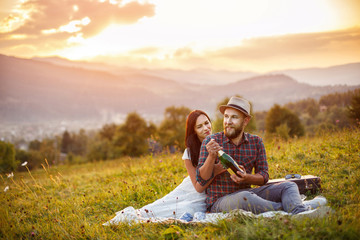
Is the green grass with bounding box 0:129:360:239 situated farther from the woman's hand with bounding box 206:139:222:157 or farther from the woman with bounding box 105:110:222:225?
the woman's hand with bounding box 206:139:222:157

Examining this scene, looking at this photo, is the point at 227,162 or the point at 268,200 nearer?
the point at 227,162

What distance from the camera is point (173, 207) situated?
484 cm

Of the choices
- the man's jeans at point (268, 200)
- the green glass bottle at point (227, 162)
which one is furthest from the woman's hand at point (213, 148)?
the man's jeans at point (268, 200)

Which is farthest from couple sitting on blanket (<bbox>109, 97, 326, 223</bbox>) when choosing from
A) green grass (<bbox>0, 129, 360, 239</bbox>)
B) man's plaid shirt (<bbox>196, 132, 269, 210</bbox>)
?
green grass (<bbox>0, 129, 360, 239</bbox>)

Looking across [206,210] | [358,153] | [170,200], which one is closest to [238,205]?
[206,210]

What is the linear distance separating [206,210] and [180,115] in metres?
Answer: 47.2

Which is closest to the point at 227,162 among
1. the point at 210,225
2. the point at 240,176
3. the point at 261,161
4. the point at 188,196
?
the point at 240,176

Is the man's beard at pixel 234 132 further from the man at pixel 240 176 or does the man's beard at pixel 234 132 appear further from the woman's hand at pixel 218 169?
the woman's hand at pixel 218 169

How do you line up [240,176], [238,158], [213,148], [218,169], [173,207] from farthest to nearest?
[173,207] < [238,158] < [218,169] < [240,176] < [213,148]

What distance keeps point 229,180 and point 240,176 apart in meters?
0.46

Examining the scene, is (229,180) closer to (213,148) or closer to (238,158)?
(238,158)

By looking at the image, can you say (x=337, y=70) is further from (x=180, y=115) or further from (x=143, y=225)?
(x=180, y=115)

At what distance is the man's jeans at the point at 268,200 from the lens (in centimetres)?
368

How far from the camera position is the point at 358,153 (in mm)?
5984
